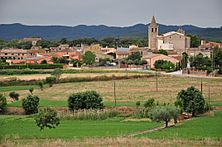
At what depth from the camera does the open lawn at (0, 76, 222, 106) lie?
33706mm

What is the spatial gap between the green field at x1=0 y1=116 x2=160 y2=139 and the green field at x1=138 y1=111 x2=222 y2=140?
1376 mm

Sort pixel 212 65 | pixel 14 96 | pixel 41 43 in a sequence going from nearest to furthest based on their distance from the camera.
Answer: pixel 14 96
pixel 212 65
pixel 41 43

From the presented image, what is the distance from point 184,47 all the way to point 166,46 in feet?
9.13

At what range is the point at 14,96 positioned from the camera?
1372 inches

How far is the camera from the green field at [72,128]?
19938 millimetres

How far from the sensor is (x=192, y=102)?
2648cm

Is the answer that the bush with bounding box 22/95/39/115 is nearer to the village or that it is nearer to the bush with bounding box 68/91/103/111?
the bush with bounding box 68/91/103/111

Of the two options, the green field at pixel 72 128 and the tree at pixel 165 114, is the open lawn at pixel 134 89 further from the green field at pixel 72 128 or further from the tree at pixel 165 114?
the tree at pixel 165 114

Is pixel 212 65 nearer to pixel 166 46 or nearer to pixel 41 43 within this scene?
pixel 166 46

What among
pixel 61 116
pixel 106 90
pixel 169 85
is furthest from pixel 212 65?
pixel 61 116

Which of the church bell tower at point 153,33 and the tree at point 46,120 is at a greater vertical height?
the church bell tower at point 153,33

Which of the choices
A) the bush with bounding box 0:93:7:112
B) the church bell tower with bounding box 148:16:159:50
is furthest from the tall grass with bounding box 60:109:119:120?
the church bell tower with bounding box 148:16:159:50

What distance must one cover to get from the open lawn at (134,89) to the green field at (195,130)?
7.21 metres

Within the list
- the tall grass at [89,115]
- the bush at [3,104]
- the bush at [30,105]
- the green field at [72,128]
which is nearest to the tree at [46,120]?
the green field at [72,128]
